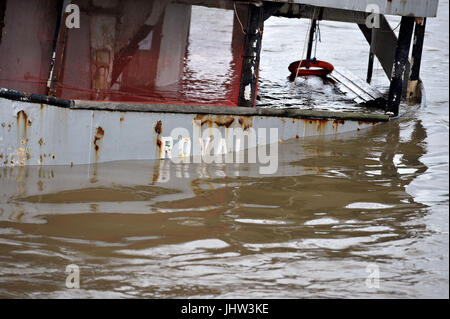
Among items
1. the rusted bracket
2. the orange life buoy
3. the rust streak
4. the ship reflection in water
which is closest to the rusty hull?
the rust streak

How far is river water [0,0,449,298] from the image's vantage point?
442 centimetres

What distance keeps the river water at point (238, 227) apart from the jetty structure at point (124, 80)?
300 millimetres

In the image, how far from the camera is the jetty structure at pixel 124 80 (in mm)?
6984

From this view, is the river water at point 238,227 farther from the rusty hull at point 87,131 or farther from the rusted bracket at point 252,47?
the rusted bracket at point 252,47

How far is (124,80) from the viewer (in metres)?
7.49

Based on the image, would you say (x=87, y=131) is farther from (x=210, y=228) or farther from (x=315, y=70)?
(x=315, y=70)

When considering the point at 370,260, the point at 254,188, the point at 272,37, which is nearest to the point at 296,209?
the point at 254,188

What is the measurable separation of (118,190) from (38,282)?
7.04 feet

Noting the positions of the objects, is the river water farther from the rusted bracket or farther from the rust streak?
the rusted bracket

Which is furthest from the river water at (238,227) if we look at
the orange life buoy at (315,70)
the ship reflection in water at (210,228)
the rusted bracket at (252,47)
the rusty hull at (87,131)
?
the orange life buoy at (315,70)

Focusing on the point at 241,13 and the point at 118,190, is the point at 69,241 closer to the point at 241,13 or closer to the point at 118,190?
the point at 118,190

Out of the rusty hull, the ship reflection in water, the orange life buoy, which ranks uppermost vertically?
the orange life buoy

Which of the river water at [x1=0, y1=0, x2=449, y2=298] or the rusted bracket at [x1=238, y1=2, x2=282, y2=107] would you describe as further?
the rusted bracket at [x1=238, y1=2, x2=282, y2=107]

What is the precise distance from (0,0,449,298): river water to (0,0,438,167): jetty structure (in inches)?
11.8
